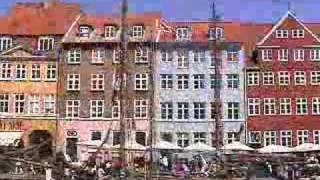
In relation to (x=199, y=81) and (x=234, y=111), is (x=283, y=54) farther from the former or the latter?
(x=199, y=81)

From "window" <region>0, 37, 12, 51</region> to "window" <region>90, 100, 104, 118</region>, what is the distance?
24.1 ft

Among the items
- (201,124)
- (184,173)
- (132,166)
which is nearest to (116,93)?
(201,124)

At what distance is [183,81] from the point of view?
4625 cm

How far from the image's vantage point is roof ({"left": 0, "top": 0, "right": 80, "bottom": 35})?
4762cm

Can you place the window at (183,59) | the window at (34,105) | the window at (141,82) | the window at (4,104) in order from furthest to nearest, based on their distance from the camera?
the window at (183,59)
the window at (141,82)
the window at (4,104)
the window at (34,105)

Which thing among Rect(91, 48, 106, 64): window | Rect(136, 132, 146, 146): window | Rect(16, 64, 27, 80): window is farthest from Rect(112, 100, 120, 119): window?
Rect(16, 64, 27, 80): window

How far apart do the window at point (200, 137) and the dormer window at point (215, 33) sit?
6761 mm

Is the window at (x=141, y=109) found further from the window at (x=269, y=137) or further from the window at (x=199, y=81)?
the window at (x=269, y=137)

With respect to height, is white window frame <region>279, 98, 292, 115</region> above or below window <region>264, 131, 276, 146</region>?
above

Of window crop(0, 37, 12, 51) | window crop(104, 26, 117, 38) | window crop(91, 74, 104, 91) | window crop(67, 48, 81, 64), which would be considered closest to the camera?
window crop(91, 74, 104, 91)

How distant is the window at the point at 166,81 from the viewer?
46344mm

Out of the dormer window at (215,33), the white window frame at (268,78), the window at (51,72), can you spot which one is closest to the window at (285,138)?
the white window frame at (268,78)

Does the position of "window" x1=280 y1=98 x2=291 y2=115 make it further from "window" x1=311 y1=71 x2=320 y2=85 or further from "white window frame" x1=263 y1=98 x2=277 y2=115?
"window" x1=311 y1=71 x2=320 y2=85

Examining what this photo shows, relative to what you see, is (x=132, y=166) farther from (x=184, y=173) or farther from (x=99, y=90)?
(x=99, y=90)
